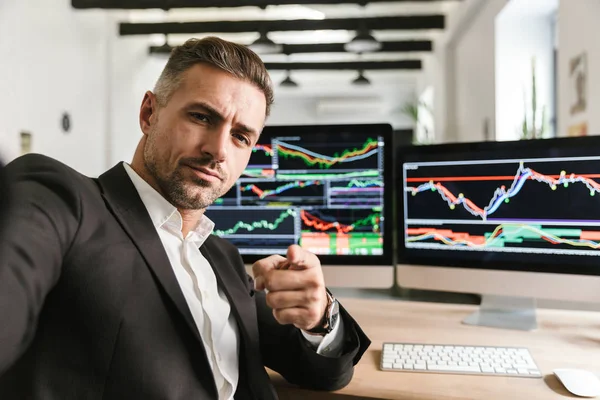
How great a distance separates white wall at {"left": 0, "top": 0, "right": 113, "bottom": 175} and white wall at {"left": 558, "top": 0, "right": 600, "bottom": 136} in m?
3.20

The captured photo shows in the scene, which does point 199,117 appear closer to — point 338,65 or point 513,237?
point 513,237

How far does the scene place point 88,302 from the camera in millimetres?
697

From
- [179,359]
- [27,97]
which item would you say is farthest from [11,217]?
[27,97]

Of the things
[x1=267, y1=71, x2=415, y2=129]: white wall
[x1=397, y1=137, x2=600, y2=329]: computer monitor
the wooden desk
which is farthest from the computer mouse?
[x1=267, y1=71, x2=415, y2=129]: white wall

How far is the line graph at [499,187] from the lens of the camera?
1236mm

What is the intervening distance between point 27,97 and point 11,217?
349cm

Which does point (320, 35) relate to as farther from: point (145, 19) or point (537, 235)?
point (537, 235)

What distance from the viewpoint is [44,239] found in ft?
2.07

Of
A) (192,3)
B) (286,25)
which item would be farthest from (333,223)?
(286,25)

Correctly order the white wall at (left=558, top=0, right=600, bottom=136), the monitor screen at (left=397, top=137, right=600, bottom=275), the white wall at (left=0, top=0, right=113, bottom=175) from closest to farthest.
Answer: the monitor screen at (left=397, top=137, right=600, bottom=275) < the white wall at (left=558, top=0, right=600, bottom=136) < the white wall at (left=0, top=0, right=113, bottom=175)

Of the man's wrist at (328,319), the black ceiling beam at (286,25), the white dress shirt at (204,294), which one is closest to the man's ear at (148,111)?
the white dress shirt at (204,294)

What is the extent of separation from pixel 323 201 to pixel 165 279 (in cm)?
78

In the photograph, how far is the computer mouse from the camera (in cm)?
89

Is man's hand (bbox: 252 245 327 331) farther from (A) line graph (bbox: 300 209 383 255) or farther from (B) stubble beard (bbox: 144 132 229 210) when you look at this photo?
(A) line graph (bbox: 300 209 383 255)
